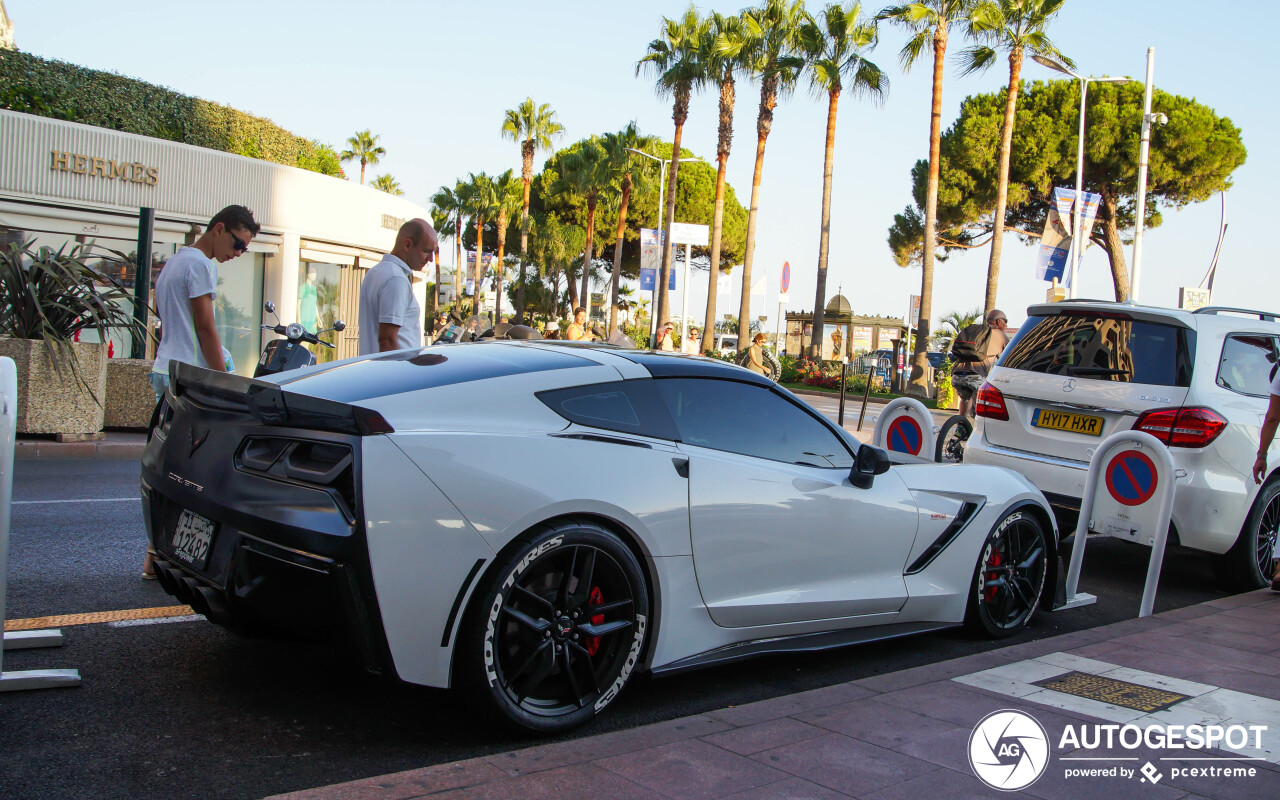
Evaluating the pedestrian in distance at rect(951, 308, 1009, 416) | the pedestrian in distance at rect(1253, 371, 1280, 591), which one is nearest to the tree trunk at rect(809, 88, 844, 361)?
the pedestrian in distance at rect(951, 308, 1009, 416)

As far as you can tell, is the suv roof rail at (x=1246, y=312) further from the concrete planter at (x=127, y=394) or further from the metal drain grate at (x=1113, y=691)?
the concrete planter at (x=127, y=394)

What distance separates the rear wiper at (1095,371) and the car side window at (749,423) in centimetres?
289

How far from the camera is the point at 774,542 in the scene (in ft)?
12.8

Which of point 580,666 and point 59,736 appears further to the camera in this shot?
point 580,666

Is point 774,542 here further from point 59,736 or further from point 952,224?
point 952,224

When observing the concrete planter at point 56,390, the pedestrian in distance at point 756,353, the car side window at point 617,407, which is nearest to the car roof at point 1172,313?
the car side window at point 617,407

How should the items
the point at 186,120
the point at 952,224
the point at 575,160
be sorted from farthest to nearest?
Answer: 1. the point at 575,160
2. the point at 952,224
3. the point at 186,120

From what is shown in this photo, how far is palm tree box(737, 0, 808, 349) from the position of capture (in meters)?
35.7

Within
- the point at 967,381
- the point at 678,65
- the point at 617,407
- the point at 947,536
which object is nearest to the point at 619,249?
the point at 678,65

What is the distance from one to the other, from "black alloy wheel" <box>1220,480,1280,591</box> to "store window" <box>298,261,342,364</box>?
19.7 m

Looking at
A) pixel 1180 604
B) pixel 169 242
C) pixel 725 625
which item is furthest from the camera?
pixel 169 242

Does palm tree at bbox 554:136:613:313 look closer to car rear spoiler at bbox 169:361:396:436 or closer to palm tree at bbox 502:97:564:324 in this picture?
palm tree at bbox 502:97:564:324

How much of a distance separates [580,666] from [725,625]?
2.11 feet

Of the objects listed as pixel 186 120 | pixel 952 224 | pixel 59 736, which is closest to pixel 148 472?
pixel 59 736
